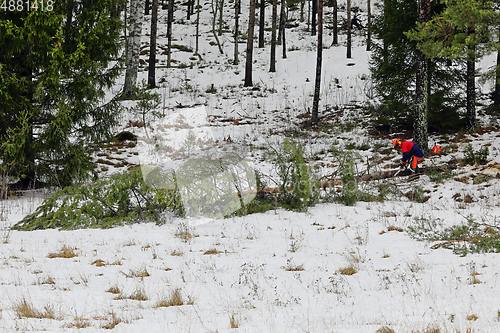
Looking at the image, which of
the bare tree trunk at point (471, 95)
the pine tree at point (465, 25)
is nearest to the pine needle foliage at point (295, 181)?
the pine tree at point (465, 25)

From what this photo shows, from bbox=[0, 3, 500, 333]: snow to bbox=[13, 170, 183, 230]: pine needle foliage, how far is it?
275 mm

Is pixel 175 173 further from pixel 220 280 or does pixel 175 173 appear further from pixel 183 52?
pixel 183 52

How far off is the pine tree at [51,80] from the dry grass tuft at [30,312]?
563 centimetres

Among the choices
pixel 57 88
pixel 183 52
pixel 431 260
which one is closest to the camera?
pixel 431 260

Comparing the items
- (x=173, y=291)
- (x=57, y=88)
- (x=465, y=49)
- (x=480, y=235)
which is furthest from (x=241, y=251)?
(x=465, y=49)

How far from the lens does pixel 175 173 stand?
6.79 metres

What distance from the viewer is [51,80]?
26.1ft

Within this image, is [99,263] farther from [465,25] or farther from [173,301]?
[465,25]

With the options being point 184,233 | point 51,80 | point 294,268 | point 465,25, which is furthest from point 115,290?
point 465,25

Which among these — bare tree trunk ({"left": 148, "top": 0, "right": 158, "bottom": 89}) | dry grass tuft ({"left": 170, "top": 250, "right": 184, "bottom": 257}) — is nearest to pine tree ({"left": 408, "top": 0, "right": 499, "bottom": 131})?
dry grass tuft ({"left": 170, "top": 250, "right": 184, "bottom": 257})

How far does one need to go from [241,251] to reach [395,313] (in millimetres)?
2604

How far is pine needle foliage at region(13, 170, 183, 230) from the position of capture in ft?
21.4

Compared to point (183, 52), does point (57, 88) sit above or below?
below

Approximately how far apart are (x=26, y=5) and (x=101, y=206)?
209 inches
